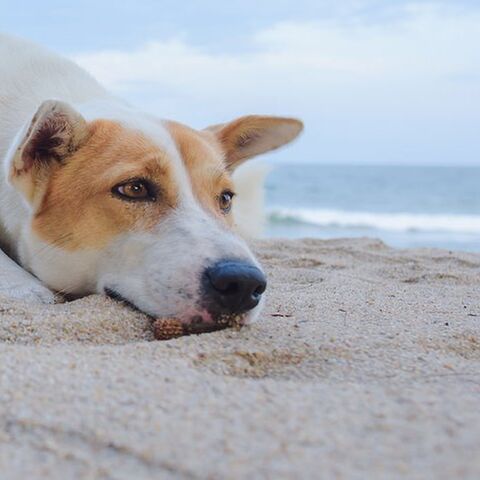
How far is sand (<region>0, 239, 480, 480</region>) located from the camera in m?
1.08

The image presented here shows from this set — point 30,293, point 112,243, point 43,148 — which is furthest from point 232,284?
point 43,148

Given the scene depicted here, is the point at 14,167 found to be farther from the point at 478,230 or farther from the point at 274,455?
the point at 478,230

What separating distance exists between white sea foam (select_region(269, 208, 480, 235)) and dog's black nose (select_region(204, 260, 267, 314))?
11.8 m

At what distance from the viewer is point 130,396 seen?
4.34ft

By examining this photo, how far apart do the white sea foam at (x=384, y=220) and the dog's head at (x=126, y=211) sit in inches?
447

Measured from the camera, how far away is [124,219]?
2361 mm

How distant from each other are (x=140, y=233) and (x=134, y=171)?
0.75 ft

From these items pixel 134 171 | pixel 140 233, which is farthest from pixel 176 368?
pixel 134 171

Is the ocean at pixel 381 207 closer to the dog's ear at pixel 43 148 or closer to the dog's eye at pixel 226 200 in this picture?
the dog's eye at pixel 226 200

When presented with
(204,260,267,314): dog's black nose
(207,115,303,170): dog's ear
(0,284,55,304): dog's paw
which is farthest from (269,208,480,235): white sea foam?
(204,260,267,314): dog's black nose

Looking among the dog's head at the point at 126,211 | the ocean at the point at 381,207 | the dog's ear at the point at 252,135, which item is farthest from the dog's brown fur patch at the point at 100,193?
the ocean at the point at 381,207

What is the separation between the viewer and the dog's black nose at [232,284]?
6.50ft

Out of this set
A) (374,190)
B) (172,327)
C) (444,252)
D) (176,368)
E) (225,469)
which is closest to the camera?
(225,469)

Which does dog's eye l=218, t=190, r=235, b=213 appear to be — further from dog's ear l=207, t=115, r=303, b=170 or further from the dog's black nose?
the dog's black nose
